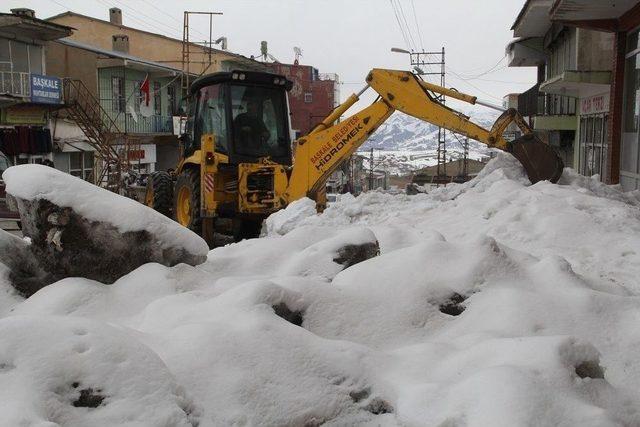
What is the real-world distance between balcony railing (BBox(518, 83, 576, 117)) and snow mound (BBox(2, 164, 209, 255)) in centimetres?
1973

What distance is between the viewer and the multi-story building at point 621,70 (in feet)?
40.1

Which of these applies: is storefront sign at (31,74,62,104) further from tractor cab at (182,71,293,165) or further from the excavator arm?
the excavator arm

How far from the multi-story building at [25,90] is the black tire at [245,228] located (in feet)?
49.8

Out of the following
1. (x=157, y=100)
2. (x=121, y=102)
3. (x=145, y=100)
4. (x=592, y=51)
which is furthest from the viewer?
(x=157, y=100)

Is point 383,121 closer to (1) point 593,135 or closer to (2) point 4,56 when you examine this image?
(1) point 593,135

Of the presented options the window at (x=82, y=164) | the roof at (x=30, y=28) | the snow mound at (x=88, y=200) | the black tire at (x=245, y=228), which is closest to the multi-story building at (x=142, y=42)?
the window at (x=82, y=164)

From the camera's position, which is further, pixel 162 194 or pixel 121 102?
pixel 121 102

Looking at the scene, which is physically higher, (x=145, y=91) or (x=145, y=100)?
(x=145, y=91)

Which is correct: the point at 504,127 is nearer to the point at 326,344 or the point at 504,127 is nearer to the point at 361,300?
the point at 361,300

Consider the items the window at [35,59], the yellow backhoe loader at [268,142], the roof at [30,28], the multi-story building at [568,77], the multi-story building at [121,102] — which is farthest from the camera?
the multi-story building at [121,102]

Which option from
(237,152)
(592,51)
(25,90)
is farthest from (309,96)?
(237,152)

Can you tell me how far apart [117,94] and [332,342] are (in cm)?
3240

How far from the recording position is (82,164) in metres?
29.9

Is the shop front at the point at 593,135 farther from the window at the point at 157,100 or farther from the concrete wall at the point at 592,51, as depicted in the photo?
the window at the point at 157,100
